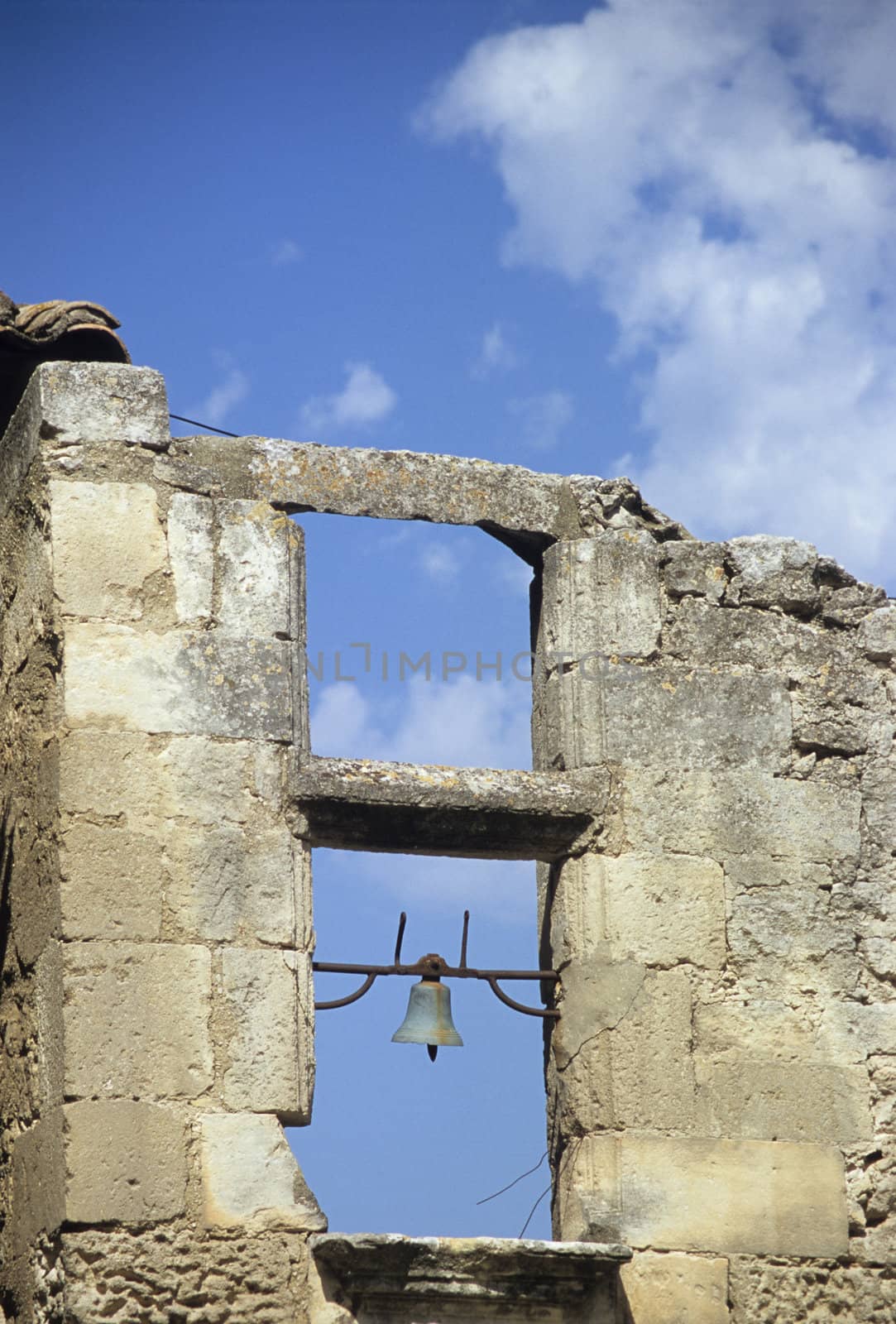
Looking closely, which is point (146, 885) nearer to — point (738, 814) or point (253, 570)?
point (253, 570)

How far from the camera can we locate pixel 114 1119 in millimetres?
6750

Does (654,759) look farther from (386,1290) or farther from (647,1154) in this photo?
(386,1290)

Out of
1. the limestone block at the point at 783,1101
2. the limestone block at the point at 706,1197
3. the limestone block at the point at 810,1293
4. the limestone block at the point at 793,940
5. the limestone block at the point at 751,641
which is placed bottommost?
the limestone block at the point at 810,1293

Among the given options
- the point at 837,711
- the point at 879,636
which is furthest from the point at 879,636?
the point at 837,711

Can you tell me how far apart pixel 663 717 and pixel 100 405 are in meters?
2.07

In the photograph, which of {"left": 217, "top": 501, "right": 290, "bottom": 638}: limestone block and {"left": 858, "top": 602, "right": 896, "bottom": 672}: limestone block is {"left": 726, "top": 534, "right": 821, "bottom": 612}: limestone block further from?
{"left": 217, "top": 501, "right": 290, "bottom": 638}: limestone block

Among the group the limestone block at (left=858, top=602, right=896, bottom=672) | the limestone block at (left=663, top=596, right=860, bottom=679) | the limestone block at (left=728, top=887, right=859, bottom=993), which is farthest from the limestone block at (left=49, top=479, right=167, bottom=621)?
the limestone block at (left=858, top=602, right=896, bottom=672)

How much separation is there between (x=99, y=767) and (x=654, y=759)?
1802 mm

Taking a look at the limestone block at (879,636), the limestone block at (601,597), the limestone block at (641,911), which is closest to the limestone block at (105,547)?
the limestone block at (601,597)

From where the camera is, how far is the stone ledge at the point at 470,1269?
6793 mm

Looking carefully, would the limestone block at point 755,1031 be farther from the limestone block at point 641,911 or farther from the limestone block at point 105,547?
the limestone block at point 105,547

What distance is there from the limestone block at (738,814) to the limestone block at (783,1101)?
684 mm

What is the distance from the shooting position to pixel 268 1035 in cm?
698

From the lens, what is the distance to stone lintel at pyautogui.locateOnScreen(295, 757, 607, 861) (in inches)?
286
